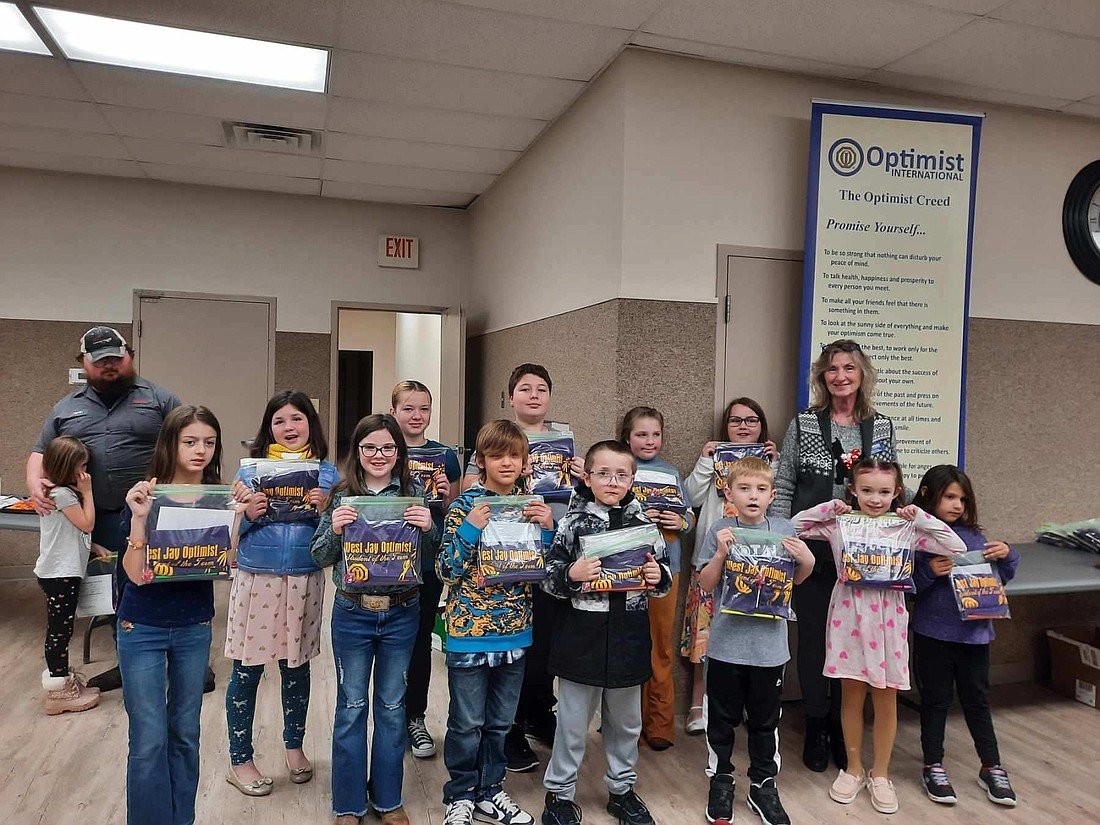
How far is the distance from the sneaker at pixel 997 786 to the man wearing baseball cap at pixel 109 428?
3.39 metres

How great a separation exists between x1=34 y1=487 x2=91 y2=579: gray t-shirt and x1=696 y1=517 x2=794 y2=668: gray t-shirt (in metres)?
2.65

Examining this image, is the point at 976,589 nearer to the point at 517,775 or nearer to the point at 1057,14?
the point at 517,775

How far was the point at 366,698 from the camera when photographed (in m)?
2.32

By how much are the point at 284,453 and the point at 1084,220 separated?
3.92 meters

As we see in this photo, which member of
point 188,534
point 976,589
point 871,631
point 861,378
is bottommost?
point 871,631

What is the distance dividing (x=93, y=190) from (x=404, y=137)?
2553 millimetres

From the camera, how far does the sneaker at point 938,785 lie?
267 cm

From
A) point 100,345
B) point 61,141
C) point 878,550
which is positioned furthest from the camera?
point 61,141

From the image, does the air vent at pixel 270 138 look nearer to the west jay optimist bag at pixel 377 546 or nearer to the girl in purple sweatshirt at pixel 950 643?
the west jay optimist bag at pixel 377 546

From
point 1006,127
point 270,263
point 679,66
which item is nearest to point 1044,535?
point 1006,127

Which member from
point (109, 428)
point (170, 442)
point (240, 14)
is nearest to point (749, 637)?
point (170, 442)

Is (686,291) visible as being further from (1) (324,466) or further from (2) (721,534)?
(1) (324,466)

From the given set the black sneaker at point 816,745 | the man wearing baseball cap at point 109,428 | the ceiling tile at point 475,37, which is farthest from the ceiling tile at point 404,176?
the black sneaker at point 816,745

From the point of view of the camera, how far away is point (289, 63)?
11.2 ft
